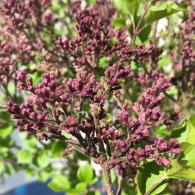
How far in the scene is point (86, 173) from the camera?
2295mm

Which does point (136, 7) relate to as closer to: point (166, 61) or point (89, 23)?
point (89, 23)

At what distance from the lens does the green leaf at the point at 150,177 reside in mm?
1578

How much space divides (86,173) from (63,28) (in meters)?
1.75

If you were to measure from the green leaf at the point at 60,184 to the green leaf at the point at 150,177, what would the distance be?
0.82 m

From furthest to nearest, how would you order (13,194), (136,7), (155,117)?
(13,194) < (136,7) < (155,117)

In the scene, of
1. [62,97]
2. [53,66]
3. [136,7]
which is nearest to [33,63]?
[53,66]

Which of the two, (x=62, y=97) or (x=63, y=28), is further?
(x=63, y=28)

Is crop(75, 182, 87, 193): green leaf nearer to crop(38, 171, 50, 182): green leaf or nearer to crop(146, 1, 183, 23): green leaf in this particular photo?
crop(146, 1, 183, 23): green leaf

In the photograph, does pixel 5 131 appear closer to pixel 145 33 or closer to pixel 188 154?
pixel 145 33

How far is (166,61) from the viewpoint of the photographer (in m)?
2.47

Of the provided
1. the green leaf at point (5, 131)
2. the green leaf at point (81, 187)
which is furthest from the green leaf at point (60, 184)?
the green leaf at point (5, 131)

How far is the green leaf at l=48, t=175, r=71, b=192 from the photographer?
2353 mm

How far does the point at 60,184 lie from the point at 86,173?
18cm

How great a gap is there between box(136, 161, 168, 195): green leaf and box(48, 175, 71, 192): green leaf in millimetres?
816
